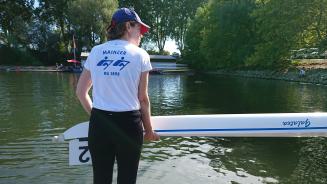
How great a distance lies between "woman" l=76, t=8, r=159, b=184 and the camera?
3.95 meters

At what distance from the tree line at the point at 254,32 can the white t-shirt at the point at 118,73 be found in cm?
4838

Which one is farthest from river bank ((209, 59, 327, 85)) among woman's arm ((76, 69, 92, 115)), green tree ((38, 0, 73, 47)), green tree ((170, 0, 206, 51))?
green tree ((170, 0, 206, 51))

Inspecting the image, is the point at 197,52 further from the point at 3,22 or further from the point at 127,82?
the point at 127,82

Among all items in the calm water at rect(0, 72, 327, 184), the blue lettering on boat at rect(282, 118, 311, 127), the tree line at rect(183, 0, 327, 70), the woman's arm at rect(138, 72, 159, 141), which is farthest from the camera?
the tree line at rect(183, 0, 327, 70)

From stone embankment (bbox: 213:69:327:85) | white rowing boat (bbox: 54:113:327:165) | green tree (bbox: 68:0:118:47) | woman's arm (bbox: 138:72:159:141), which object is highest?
green tree (bbox: 68:0:118:47)

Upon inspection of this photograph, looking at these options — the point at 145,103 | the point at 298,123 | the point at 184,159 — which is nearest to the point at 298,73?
the point at 184,159

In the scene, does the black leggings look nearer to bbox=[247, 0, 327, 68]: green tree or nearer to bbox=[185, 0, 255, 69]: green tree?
bbox=[247, 0, 327, 68]: green tree

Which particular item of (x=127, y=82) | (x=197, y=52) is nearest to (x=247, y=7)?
(x=197, y=52)

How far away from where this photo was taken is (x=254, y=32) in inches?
2424

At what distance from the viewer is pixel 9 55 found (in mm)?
82062

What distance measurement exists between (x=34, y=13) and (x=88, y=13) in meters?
18.0

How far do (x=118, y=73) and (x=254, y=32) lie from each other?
196 ft

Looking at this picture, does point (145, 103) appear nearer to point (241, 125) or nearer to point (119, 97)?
point (119, 97)

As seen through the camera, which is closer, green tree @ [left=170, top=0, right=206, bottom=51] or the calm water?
the calm water
